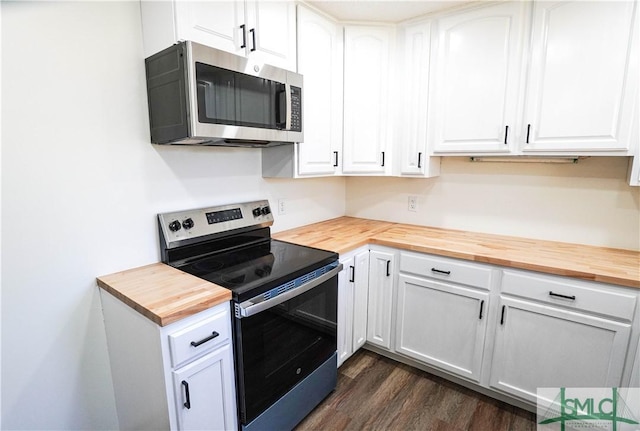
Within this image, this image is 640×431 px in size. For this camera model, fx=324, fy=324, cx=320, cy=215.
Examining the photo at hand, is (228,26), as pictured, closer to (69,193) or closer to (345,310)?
(69,193)

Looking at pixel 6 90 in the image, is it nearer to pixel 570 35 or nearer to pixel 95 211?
pixel 95 211

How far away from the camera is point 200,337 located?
1218 mm

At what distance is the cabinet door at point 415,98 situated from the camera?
7.01 feet

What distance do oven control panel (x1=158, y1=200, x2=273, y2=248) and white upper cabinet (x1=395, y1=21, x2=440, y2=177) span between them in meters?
1.05

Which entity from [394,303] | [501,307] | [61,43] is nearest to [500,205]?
[501,307]

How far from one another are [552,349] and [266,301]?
1.49 meters

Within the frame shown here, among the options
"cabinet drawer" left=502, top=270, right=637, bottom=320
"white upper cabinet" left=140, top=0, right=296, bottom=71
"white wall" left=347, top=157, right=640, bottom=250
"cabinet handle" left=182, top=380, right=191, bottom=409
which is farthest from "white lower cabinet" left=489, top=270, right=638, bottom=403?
"white upper cabinet" left=140, top=0, right=296, bottom=71

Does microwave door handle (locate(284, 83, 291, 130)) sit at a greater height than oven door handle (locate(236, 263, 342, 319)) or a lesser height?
greater

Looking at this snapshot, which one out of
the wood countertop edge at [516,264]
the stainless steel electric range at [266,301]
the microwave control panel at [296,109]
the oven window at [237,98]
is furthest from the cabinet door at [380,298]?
the oven window at [237,98]

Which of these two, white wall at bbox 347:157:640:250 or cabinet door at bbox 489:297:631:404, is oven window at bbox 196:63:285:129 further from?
cabinet door at bbox 489:297:631:404

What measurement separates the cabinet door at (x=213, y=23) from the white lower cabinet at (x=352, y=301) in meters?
1.28

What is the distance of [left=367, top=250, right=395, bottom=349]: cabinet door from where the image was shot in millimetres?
2146

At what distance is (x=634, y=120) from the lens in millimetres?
1579

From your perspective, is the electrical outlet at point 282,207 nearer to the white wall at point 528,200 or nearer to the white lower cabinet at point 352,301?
the white lower cabinet at point 352,301
